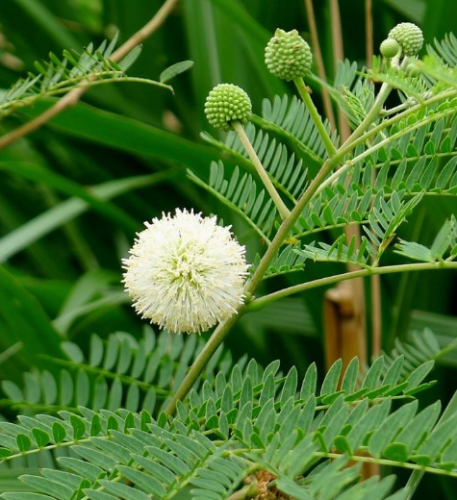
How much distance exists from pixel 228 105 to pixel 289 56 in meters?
0.07

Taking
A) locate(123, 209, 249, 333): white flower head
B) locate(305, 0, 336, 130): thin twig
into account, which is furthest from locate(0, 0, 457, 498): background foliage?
locate(123, 209, 249, 333): white flower head

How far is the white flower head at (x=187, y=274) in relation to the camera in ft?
1.81

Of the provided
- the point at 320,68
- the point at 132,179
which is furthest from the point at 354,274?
the point at 132,179

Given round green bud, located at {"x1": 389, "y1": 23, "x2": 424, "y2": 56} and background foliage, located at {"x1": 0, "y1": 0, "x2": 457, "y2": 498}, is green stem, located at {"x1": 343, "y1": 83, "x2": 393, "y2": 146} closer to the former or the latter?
round green bud, located at {"x1": 389, "y1": 23, "x2": 424, "y2": 56}

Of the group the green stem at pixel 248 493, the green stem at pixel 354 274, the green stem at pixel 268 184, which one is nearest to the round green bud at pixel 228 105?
the green stem at pixel 268 184

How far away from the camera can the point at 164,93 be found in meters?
1.71

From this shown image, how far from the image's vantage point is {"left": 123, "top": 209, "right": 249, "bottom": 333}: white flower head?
551 millimetres

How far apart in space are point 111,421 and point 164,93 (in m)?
1.29

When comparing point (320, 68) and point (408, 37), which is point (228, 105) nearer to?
point (408, 37)

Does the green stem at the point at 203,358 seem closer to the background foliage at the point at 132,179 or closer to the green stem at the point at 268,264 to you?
the green stem at the point at 268,264

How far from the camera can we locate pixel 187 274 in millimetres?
564

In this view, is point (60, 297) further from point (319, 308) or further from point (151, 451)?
point (151, 451)

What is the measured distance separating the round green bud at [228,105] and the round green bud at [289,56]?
44mm

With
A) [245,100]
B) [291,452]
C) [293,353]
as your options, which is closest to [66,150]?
[293,353]
